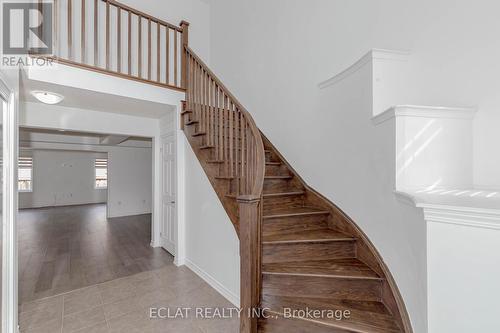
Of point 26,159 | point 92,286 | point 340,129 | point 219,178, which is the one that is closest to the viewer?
point 340,129

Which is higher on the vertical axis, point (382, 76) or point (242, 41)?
point (242, 41)

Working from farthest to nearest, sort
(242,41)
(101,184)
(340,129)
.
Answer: (101,184) < (242,41) < (340,129)

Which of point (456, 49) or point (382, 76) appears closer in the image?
point (456, 49)

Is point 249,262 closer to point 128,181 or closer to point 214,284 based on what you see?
point 214,284

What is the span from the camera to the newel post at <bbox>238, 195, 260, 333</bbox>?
69.6 inches

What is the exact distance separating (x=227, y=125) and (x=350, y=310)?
2227mm

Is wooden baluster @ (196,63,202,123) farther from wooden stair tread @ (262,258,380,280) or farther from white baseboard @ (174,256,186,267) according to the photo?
wooden stair tread @ (262,258,380,280)

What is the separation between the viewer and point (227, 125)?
296cm

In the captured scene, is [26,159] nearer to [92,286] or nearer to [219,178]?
[92,286]

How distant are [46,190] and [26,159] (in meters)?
1.35

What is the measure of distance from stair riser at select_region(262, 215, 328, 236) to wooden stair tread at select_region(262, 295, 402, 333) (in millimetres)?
612

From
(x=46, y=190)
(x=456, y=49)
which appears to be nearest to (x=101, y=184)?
(x=46, y=190)

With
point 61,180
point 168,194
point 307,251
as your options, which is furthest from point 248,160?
point 61,180

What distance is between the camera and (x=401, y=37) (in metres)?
2.05
